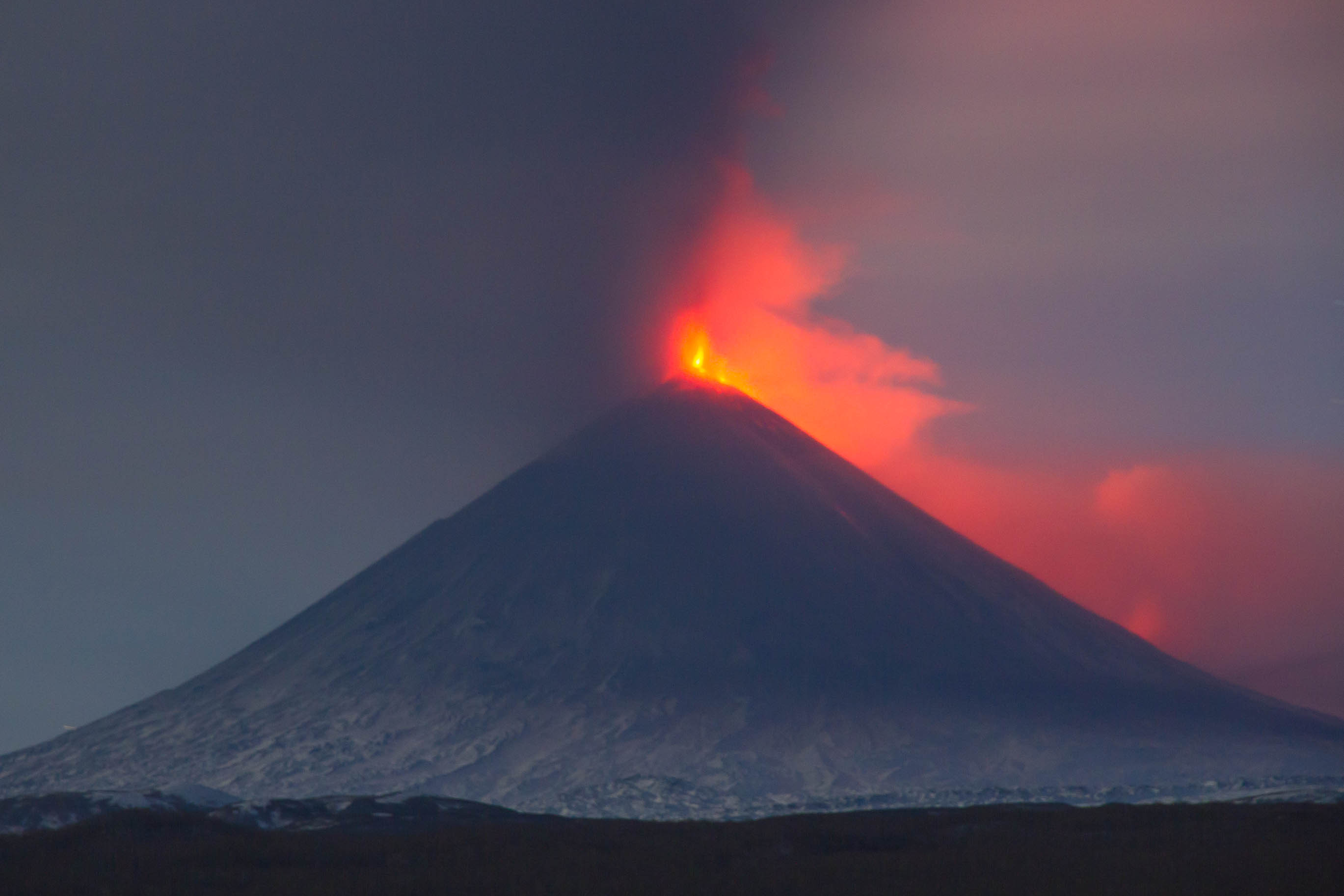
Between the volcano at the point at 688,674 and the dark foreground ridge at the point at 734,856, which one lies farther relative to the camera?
the volcano at the point at 688,674

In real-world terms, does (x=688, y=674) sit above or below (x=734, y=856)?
above

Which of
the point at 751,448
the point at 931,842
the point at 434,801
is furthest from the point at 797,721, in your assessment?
the point at 931,842

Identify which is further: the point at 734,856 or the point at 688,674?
the point at 688,674

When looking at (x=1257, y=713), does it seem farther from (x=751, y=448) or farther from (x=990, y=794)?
(x=751, y=448)

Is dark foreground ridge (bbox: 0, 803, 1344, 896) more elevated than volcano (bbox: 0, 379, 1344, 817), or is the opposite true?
volcano (bbox: 0, 379, 1344, 817)

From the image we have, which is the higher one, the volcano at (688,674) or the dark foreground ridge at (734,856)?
the volcano at (688,674)
